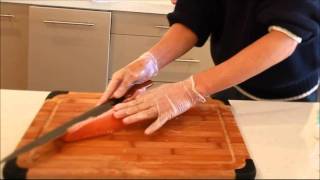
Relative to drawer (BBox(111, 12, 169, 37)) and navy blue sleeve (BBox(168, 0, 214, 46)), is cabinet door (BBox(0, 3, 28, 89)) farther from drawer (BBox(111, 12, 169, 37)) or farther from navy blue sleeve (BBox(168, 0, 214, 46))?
navy blue sleeve (BBox(168, 0, 214, 46))

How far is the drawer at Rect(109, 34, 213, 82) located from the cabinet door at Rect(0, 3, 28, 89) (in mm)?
391

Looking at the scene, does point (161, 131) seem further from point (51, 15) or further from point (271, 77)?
point (51, 15)

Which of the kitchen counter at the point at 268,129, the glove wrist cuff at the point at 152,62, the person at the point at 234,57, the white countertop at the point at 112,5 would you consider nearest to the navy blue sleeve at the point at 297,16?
the person at the point at 234,57

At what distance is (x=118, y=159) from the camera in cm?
66

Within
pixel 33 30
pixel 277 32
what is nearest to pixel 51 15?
pixel 33 30

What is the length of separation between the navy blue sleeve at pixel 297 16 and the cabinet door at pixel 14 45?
1304 mm

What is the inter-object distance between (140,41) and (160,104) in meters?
1.17

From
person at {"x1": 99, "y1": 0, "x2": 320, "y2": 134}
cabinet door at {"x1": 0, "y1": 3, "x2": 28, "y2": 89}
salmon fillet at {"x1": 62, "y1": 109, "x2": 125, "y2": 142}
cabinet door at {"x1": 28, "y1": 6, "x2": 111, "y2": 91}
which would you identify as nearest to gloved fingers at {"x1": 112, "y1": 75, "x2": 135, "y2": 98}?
person at {"x1": 99, "y1": 0, "x2": 320, "y2": 134}

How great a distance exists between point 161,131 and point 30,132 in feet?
0.72

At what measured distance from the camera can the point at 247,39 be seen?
1.01 m

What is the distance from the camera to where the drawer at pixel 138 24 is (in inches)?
74.4

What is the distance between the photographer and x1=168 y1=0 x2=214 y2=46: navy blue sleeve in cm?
105

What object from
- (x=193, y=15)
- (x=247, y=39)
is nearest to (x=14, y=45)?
(x=193, y=15)

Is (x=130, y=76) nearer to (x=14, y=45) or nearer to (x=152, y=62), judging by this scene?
(x=152, y=62)
